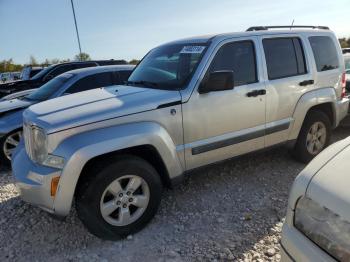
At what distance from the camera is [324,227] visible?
1743mm

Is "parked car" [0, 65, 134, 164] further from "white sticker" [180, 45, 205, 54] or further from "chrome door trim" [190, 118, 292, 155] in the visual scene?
"chrome door trim" [190, 118, 292, 155]

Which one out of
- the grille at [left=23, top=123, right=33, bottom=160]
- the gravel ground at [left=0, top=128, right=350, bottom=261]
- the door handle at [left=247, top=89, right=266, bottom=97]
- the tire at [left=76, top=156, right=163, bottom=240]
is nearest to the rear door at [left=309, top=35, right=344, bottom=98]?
the door handle at [left=247, top=89, right=266, bottom=97]

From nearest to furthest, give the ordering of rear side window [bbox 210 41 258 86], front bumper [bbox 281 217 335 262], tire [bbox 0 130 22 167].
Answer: front bumper [bbox 281 217 335 262], rear side window [bbox 210 41 258 86], tire [bbox 0 130 22 167]

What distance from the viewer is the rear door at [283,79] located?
420 centimetres

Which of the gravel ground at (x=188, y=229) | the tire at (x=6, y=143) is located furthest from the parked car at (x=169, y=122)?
the tire at (x=6, y=143)

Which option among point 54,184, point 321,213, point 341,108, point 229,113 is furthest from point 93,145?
point 341,108

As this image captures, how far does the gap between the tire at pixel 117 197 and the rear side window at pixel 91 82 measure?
3446mm

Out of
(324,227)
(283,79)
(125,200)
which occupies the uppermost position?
(283,79)

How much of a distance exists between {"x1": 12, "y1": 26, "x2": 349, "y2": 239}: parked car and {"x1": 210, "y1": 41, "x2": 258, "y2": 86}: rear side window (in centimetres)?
1

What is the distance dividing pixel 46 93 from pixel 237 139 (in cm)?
376

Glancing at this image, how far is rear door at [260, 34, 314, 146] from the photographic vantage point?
13.8ft

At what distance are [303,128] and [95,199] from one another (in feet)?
10.1

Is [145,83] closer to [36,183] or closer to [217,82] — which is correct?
[217,82]

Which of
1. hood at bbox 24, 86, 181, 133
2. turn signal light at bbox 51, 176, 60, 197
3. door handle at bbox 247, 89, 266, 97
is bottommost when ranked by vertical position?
turn signal light at bbox 51, 176, 60, 197
